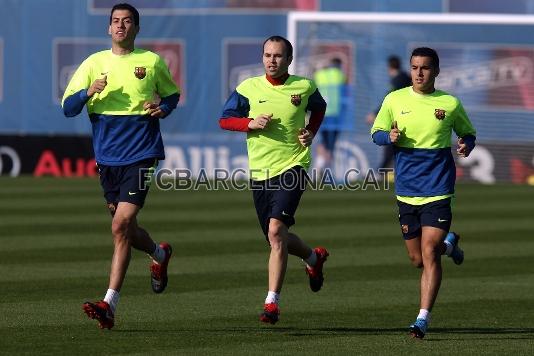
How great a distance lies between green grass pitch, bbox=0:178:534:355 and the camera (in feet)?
32.3

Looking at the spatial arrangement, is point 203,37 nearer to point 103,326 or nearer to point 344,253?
point 344,253

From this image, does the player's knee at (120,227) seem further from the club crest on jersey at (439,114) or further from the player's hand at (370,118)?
the player's hand at (370,118)

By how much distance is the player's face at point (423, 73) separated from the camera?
10398 mm

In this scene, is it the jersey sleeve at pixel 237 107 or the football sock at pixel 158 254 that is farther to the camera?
the football sock at pixel 158 254

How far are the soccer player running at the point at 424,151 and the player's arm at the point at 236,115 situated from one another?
3.32 ft

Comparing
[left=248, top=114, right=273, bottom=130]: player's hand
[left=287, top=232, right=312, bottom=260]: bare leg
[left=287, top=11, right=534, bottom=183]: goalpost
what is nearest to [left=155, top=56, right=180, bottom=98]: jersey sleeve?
[left=248, top=114, right=273, bottom=130]: player's hand

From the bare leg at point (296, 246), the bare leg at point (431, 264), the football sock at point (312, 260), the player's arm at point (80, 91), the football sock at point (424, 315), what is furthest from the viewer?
the football sock at point (312, 260)

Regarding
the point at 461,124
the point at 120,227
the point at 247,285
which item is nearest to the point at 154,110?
the point at 120,227

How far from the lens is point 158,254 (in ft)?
38.4

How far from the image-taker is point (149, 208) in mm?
21297

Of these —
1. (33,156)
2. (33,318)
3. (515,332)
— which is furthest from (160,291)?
(33,156)

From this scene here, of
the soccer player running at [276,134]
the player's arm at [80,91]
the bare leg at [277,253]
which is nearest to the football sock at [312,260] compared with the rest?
the soccer player running at [276,134]

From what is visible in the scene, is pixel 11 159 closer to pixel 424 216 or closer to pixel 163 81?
pixel 163 81

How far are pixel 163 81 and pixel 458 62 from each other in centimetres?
1873
